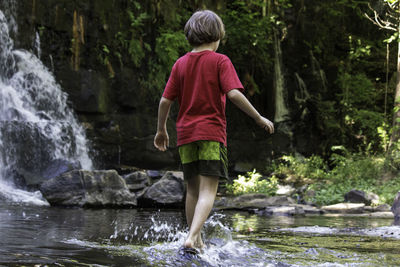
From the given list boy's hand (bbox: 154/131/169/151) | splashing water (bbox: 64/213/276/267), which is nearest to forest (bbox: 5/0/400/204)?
splashing water (bbox: 64/213/276/267)

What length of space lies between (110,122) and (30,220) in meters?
9.38

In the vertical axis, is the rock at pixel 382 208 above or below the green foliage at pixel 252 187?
above

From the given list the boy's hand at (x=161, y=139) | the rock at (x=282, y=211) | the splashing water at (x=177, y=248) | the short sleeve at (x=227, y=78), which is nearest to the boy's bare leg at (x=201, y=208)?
the splashing water at (x=177, y=248)

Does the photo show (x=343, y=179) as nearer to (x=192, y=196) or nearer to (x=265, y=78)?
(x=265, y=78)

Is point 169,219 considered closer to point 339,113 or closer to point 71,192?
point 71,192

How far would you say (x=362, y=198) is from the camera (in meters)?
9.92

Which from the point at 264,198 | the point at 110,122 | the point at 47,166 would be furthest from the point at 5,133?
the point at 264,198

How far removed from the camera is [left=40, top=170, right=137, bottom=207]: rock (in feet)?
26.4

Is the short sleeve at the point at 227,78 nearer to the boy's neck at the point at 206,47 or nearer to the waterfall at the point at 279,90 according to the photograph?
the boy's neck at the point at 206,47

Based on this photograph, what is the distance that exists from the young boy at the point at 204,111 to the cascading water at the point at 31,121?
23.7 feet

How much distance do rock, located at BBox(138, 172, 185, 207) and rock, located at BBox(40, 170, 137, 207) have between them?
0.90 ft

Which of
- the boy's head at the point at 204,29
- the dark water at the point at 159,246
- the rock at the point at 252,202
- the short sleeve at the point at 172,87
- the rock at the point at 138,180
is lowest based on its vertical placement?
the rock at the point at 252,202

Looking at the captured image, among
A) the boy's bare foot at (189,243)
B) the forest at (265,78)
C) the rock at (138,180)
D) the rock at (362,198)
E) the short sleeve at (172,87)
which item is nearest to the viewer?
the boy's bare foot at (189,243)

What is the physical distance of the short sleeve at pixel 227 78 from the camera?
3551 mm
